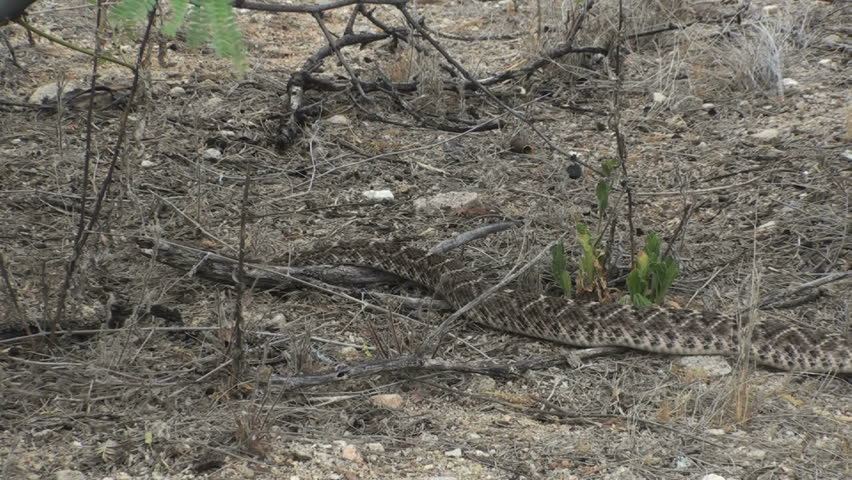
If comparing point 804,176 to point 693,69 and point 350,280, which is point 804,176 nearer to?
point 693,69

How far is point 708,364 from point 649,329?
15.1 inches

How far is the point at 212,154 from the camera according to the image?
808 centimetres

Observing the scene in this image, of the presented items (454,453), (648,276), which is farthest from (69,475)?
(648,276)

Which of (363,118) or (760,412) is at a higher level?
(363,118)

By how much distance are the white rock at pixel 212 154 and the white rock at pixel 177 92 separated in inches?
44.6

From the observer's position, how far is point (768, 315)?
6.07m

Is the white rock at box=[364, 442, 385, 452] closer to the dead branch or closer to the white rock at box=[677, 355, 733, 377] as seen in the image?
the dead branch

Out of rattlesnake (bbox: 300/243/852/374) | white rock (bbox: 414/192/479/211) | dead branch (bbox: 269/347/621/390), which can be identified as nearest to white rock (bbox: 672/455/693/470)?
rattlesnake (bbox: 300/243/852/374)

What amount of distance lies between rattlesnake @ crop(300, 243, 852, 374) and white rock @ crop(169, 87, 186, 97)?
4000 mm

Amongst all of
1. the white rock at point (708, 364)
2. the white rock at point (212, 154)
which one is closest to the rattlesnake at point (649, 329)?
the white rock at point (708, 364)

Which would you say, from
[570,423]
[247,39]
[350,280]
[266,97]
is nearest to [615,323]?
[570,423]

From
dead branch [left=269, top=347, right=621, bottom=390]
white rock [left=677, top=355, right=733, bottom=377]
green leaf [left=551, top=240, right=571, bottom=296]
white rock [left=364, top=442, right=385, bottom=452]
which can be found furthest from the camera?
green leaf [left=551, top=240, right=571, bottom=296]

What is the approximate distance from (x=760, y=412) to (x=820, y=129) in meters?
4.34

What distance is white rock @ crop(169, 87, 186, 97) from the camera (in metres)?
8.99
